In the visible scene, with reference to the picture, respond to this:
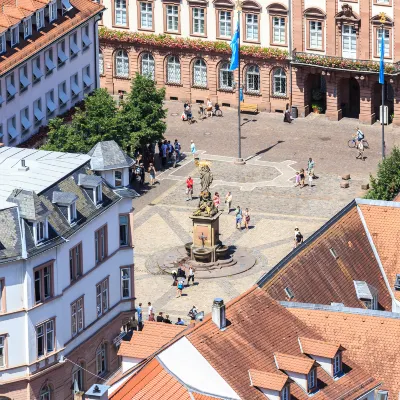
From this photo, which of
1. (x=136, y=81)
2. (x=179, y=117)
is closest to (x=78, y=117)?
(x=136, y=81)

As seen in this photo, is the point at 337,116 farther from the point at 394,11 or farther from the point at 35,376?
the point at 35,376

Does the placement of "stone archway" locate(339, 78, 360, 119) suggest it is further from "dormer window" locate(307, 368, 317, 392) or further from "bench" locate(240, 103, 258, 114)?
"dormer window" locate(307, 368, 317, 392)

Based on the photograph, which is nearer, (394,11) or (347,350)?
(347,350)

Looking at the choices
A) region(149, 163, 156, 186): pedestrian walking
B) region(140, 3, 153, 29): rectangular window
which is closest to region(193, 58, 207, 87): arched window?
region(140, 3, 153, 29): rectangular window

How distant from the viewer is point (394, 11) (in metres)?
165

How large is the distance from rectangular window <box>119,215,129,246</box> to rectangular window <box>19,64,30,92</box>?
33135 mm

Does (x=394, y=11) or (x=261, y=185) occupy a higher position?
(x=394, y=11)

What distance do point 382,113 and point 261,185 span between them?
1159cm

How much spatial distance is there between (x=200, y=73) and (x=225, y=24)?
523 cm

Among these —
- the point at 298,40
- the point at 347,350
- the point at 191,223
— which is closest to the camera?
the point at 347,350

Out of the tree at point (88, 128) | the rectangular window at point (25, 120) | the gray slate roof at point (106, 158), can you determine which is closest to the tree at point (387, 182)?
the tree at point (88, 128)

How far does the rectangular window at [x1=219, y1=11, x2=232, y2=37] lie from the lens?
17300cm

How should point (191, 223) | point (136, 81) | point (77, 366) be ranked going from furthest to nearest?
point (136, 81) → point (191, 223) → point (77, 366)

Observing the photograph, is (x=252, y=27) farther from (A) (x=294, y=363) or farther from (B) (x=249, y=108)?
(A) (x=294, y=363)
